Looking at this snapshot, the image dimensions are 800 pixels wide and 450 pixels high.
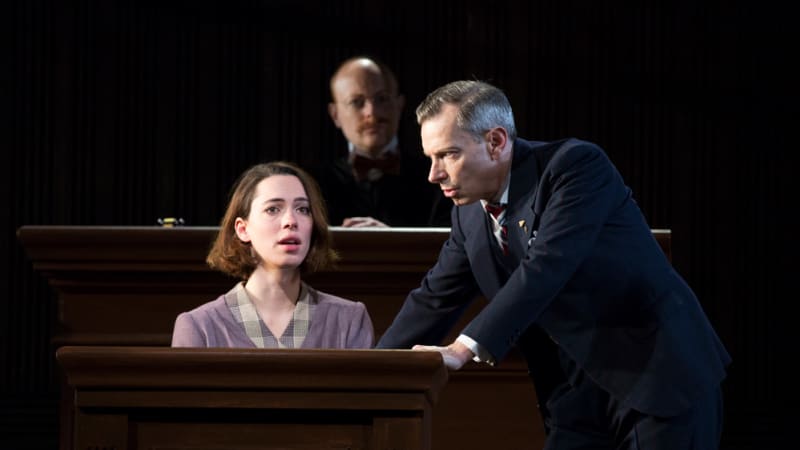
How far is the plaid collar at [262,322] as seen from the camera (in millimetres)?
2721

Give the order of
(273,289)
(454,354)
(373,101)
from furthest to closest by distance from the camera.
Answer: (373,101)
(273,289)
(454,354)

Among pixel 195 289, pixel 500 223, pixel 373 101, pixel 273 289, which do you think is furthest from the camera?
pixel 373 101

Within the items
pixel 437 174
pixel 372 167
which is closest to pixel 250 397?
pixel 437 174

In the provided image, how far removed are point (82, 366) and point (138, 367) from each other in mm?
93

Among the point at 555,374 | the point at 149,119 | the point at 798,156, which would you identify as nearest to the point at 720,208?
the point at 798,156

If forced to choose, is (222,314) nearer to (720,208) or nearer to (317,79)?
(317,79)

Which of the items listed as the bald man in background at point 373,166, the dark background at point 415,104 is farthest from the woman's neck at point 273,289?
the dark background at point 415,104

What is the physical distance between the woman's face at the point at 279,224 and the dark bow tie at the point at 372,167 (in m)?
1.52

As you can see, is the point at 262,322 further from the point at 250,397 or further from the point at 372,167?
the point at 372,167

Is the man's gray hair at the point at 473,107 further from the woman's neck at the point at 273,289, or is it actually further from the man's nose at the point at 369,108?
the man's nose at the point at 369,108

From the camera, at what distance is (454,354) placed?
2.28 m

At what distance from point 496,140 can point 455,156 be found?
0.10 meters

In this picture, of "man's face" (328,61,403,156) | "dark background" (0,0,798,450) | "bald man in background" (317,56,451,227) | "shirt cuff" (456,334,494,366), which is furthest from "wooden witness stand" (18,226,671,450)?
"dark background" (0,0,798,450)

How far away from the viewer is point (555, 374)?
277cm
